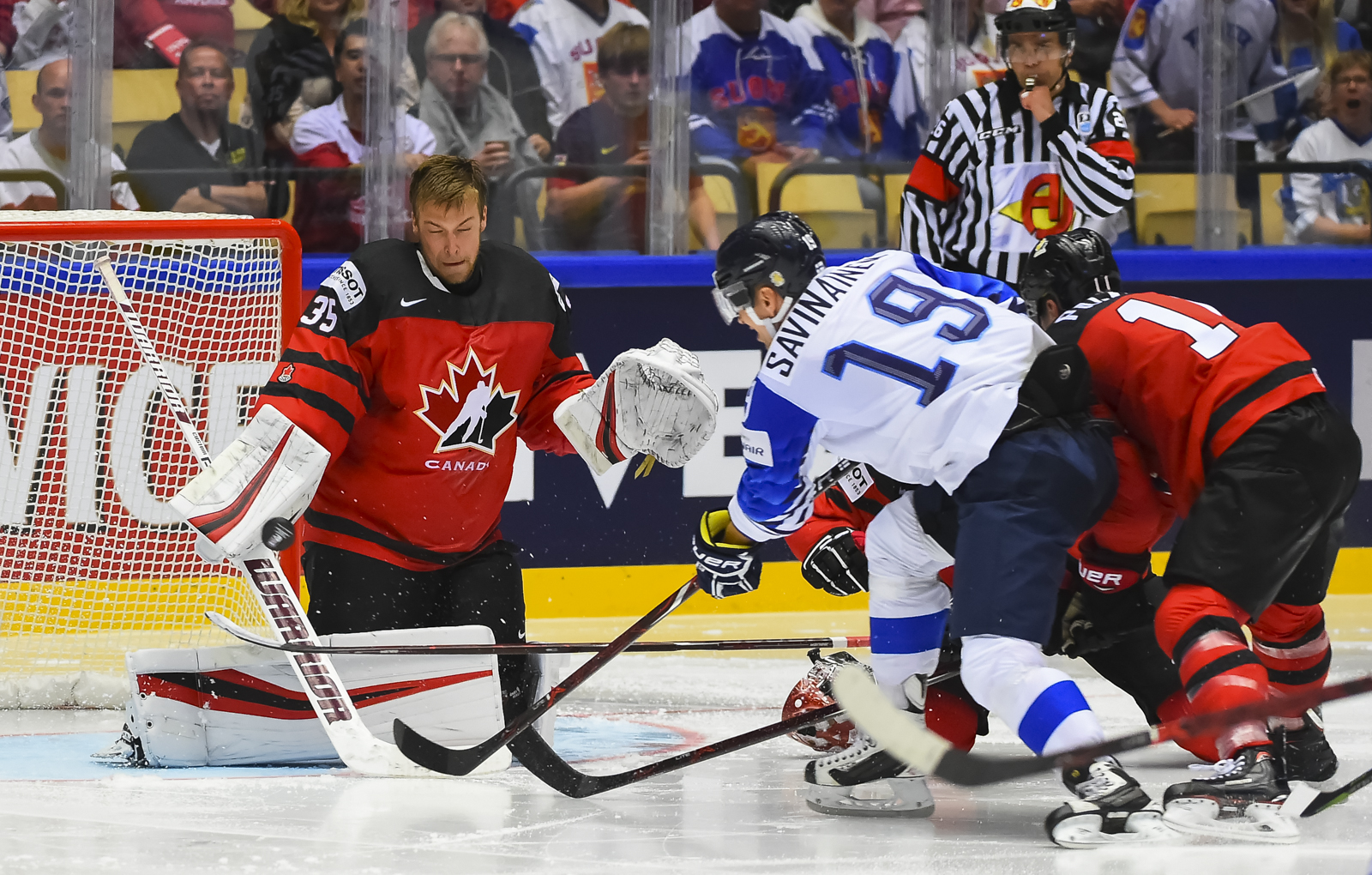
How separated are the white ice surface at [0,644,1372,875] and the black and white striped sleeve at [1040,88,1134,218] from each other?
1348mm

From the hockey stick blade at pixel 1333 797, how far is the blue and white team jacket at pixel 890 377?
761 millimetres

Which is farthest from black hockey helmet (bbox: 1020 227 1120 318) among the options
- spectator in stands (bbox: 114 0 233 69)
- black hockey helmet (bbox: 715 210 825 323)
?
spectator in stands (bbox: 114 0 233 69)

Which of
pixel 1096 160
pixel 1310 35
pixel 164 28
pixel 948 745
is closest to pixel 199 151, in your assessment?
pixel 164 28

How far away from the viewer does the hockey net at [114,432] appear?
362 centimetres

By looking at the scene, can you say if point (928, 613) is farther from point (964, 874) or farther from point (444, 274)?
point (444, 274)

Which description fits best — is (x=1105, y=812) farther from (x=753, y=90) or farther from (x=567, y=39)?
(x=567, y=39)

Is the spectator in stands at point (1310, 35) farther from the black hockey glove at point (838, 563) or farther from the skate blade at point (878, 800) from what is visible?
the skate blade at point (878, 800)

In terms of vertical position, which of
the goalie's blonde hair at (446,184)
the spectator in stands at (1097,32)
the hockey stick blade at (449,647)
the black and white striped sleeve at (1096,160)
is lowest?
the hockey stick blade at (449,647)

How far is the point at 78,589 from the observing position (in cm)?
367

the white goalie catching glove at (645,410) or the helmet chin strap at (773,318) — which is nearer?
the helmet chin strap at (773,318)

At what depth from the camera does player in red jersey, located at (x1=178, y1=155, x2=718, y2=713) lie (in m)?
3.11

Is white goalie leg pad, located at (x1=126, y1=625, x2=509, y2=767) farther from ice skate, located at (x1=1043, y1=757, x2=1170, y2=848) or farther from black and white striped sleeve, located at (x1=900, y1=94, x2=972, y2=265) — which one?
black and white striped sleeve, located at (x1=900, y1=94, x2=972, y2=265)

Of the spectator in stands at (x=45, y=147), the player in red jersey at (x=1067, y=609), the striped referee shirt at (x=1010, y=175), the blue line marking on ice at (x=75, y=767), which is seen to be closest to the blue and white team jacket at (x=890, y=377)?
the player in red jersey at (x=1067, y=609)

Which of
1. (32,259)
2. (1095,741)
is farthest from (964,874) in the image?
(32,259)
